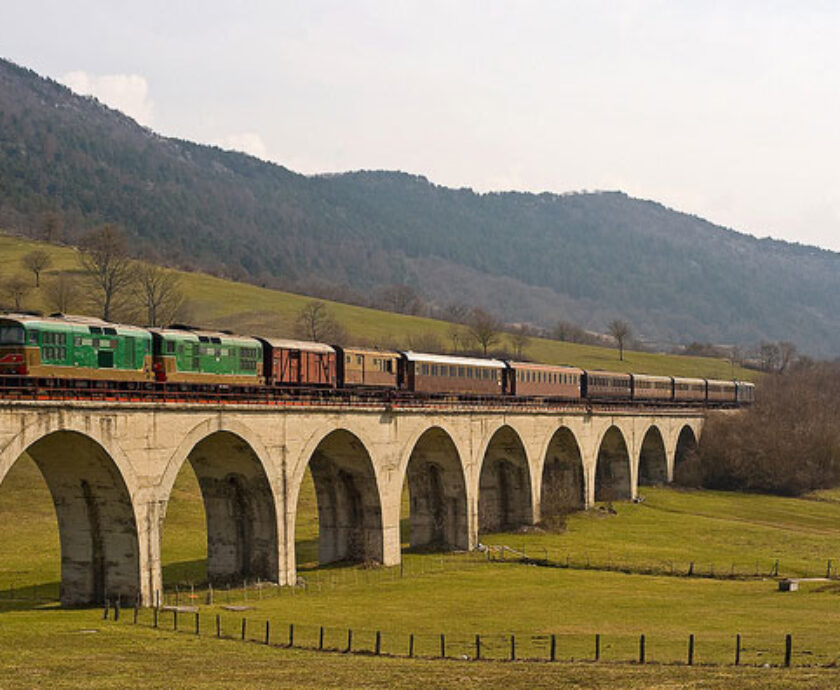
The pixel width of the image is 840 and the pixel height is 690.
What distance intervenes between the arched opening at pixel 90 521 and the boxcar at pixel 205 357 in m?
6.44

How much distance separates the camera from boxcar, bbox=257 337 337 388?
194 feet

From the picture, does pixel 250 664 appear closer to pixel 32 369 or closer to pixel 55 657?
pixel 55 657

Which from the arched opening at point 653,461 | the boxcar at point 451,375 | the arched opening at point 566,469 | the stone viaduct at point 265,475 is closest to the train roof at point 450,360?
the boxcar at point 451,375

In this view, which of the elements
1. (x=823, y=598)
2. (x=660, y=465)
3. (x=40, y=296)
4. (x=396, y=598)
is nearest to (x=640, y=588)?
(x=823, y=598)

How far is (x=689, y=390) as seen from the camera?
133m

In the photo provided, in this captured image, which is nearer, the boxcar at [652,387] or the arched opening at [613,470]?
the arched opening at [613,470]

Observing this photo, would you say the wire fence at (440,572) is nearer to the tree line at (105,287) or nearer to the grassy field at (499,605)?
the grassy field at (499,605)

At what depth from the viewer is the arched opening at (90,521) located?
147 ft

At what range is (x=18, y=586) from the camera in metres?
53.5

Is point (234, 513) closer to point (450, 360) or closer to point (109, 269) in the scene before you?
point (450, 360)

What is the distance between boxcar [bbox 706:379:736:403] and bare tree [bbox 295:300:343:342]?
51187 millimetres

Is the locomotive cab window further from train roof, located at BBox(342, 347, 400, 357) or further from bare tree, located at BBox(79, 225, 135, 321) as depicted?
bare tree, located at BBox(79, 225, 135, 321)

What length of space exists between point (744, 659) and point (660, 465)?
82.5 metres

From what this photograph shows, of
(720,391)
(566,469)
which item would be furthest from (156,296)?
(720,391)
